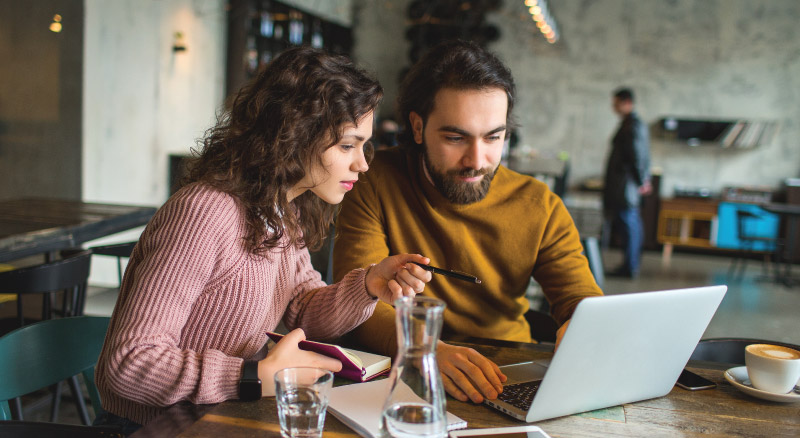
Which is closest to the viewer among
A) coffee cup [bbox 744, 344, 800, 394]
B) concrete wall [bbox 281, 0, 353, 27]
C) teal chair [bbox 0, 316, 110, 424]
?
coffee cup [bbox 744, 344, 800, 394]

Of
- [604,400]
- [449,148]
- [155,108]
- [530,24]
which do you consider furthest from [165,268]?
[530,24]

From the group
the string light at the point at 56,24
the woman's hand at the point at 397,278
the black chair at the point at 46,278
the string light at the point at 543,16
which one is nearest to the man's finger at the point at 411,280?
the woman's hand at the point at 397,278

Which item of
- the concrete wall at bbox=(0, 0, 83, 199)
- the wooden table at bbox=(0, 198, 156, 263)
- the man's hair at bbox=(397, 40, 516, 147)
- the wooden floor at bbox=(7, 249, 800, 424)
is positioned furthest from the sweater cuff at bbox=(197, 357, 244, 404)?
the concrete wall at bbox=(0, 0, 83, 199)

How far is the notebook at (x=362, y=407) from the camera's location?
0.96 meters

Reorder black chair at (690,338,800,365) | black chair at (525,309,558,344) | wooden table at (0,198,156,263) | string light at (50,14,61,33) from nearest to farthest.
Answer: black chair at (690,338,800,365), black chair at (525,309,558,344), wooden table at (0,198,156,263), string light at (50,14,61,33)

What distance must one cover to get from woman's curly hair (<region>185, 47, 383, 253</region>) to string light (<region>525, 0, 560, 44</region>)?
179 inches

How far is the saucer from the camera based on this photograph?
1.16 m

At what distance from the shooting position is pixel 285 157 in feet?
4.27

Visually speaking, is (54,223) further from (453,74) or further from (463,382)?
(463,382)

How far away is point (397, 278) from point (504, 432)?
389 millimetres

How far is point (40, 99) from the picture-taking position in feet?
15.0

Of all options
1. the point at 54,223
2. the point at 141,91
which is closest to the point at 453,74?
the point at 54,223

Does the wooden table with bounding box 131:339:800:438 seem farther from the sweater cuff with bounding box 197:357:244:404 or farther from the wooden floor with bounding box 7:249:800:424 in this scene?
the wooden floor with bounding box 7:249:800:424

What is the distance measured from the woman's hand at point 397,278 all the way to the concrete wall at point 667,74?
7.81m
